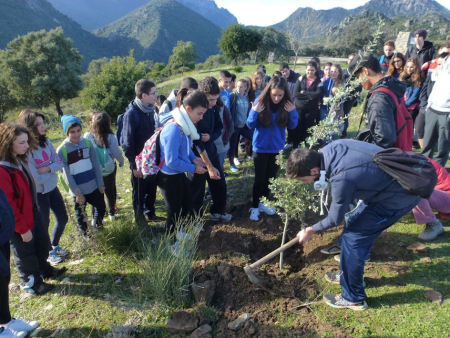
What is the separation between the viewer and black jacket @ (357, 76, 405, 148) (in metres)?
3.04

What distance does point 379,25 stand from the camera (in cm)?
279

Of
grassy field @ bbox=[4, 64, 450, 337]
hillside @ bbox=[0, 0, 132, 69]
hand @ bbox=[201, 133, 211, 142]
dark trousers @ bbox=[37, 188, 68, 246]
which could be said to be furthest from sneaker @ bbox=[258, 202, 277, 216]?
hillside @ bbox=[0, 0, 132, 69]

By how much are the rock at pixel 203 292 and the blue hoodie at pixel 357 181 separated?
1497mm

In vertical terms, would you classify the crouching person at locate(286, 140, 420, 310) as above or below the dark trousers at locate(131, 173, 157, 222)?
above

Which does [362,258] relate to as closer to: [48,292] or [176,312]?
[176,312]

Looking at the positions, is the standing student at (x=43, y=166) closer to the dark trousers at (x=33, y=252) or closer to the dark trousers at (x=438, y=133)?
the dark trousers at (x=33, y=252)

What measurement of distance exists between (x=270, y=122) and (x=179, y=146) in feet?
4.96

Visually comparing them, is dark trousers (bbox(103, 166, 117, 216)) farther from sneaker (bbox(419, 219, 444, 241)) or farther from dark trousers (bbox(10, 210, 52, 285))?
sneaker (bbox(419, 219, 444, 241))

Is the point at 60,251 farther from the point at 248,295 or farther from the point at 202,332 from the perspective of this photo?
the point at 248,295

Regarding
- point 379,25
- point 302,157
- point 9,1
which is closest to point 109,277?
point 302,157

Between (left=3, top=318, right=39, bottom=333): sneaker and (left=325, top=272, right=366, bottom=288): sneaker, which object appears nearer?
(left=3, top=318, right=39, bottom=333): sneaker

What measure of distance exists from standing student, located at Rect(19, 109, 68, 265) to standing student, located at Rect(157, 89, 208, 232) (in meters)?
1.43

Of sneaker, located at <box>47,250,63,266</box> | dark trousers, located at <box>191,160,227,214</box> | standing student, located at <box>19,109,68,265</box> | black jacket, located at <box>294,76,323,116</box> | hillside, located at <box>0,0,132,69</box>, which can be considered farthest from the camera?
hillside, located at <box>0,0,132,69</box>

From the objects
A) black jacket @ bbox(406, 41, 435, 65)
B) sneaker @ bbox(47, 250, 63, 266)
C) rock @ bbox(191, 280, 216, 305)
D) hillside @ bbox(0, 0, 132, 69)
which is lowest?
sneaker @ bbox(47, 250, 63, 266)
